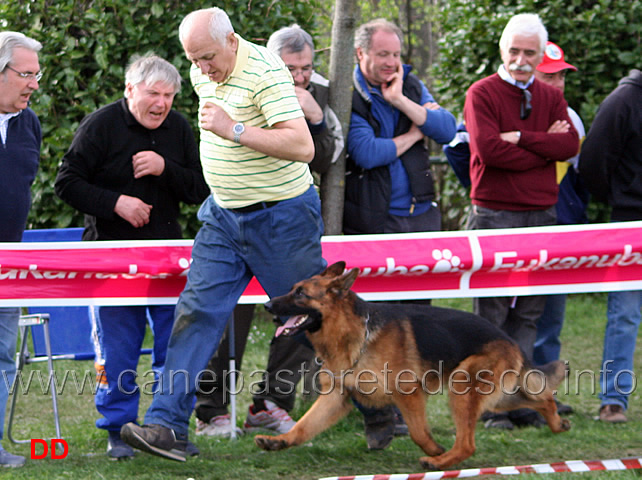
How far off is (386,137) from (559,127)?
3.80 feet

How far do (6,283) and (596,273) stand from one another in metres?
3.58

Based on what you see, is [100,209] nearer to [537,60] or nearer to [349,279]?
[349,279]

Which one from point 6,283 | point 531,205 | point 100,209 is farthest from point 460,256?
point 6,283

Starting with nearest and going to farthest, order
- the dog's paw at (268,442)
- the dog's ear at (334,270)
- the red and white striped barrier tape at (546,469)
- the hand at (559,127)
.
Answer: the red and white striped barrier tape at (546,469)
the dog's paw at (268,442)
the dog's ear at (334,270)
the hand at (559,127)

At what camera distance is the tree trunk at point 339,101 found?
19.3 ft

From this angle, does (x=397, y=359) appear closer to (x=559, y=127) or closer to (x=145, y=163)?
(x=145, y=163)

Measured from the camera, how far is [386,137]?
19.3 ft

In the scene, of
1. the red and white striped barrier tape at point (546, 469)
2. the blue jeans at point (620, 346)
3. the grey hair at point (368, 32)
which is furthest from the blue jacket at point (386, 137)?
the red and white striped barrier tape at point (546, 469)

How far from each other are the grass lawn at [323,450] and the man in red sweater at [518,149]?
52cm

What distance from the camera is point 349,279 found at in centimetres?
458

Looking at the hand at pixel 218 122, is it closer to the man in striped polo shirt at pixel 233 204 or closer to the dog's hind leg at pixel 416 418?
the man in striped polo shirt at pixel 233 204

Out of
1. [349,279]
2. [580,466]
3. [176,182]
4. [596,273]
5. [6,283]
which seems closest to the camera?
[580,466]

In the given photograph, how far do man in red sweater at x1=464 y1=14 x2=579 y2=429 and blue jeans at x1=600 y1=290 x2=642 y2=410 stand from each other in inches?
18.9

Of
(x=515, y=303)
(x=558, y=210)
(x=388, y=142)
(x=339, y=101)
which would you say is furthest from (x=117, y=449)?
(x=558, y=210)
